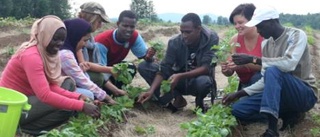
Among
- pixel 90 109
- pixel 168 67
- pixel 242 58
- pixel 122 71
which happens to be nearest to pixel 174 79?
pixel 168 67

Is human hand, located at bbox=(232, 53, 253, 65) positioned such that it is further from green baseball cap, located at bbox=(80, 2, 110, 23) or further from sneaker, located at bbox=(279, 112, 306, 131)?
green baseball cap, located at bbox=(80, 2, 110, 23)

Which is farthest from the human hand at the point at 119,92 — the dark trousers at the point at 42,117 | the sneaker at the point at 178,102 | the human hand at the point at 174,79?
the dark trousers at the point at 42,117

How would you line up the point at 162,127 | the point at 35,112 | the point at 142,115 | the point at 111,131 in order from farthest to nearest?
1. the point at 142,115
2. the point at 162,127
3. the point at 111,131
4. the point at 35,112

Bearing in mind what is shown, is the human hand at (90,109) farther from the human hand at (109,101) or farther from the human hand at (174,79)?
the human hand at (174,79)

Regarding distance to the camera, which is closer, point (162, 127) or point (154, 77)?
point (162, 127)

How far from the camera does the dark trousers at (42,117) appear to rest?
3.76m

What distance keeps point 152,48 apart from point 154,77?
336mm

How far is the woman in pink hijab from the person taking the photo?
11.4 ft

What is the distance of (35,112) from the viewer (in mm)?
3775

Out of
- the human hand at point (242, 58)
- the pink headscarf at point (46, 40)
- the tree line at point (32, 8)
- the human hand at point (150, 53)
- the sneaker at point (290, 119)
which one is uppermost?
the pink headscarf at point (46, 40)

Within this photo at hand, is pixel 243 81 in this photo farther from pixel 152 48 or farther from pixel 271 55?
pixel 152 48

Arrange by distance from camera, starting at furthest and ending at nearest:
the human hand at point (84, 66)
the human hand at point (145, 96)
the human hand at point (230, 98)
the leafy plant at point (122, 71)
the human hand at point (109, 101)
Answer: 1. the human hand at point (145, 96)
2. the leafy plant at point (122, 71)
3. the human hand at point (84, 66)
4. the human hand at point (109, 101)
5. the human hand at point (230, 98)

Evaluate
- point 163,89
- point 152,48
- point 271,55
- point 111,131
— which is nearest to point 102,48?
point 152,48

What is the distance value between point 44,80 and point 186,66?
1.98 meters
